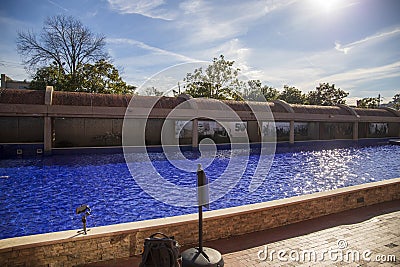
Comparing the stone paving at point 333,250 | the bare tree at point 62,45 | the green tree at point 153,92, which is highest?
the bare tree at point 62,45

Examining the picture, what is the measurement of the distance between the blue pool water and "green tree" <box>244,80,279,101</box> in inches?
865

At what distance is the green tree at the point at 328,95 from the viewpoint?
144ft

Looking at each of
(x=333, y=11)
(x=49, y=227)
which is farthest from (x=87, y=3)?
(x=333, y=11)

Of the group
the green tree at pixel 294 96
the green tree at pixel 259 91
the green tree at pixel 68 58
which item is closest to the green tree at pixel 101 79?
the green tree at pixel 68 58

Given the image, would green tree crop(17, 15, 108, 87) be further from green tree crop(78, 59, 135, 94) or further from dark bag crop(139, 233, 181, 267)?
dark bag crop(139, 233, 181, 267)

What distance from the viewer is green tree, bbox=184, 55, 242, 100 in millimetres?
29906

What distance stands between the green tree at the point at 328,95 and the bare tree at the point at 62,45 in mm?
32866

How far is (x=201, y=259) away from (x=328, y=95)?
46.2m

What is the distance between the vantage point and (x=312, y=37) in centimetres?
1119

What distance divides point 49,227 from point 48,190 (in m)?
2.99

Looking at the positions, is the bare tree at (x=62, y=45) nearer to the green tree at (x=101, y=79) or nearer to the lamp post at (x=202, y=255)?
the green tree at (x=101, y=79)

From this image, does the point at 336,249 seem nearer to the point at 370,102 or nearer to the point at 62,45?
the point at 62,45

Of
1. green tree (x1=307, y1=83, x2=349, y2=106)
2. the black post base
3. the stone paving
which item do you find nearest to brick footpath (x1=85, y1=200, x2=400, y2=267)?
the stone paving

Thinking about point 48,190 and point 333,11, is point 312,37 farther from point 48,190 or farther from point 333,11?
point 48,190
